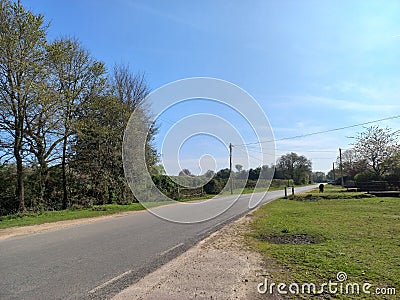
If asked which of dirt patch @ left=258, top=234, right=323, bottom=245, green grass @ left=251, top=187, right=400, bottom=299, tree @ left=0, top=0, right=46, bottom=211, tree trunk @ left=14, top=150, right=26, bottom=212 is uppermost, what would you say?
tree @ left=0, top=0, right=46, bottom=211

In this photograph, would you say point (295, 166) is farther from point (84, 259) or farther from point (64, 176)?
point (84, 259)

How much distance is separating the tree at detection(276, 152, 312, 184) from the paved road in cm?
7284

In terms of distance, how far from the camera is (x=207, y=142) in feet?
33.7

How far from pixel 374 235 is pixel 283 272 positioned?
4.18 meters

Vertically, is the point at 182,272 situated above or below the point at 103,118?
below

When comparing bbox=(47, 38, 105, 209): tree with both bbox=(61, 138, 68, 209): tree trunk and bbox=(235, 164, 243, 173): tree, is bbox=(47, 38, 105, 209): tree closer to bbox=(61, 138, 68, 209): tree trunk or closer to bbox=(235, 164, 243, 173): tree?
bbox=(61, 138, 68, 209): tree trunk

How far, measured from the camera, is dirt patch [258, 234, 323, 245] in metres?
6.89

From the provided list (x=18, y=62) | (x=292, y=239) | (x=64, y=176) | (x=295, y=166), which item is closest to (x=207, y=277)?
(x=292, y=239)

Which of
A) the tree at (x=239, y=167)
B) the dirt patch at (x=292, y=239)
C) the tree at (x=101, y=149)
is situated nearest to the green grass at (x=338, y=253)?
the dirt patch at (x=292, y=239)

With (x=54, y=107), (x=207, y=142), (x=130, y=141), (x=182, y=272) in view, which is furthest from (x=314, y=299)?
(x=130, y=141)

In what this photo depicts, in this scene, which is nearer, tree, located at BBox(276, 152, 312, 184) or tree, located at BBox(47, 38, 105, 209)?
tree, located at BBox(47, 38, 105, 209)

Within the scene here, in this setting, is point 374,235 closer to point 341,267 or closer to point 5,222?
point 341,267

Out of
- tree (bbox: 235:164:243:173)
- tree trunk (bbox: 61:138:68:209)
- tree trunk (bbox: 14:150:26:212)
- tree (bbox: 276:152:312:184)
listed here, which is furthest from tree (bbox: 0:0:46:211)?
tree (bbox: 276:152:312:184)

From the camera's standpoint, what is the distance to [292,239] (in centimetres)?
724
